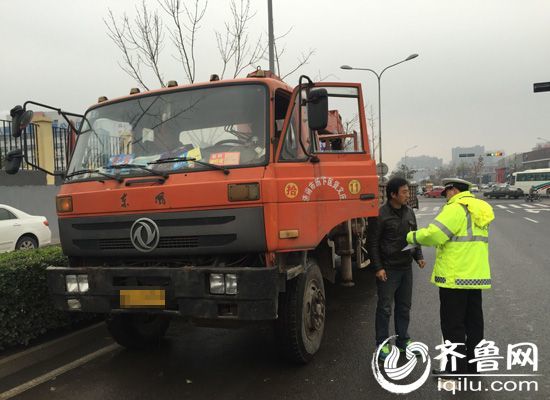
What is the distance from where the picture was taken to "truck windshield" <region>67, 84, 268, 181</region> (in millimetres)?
3775

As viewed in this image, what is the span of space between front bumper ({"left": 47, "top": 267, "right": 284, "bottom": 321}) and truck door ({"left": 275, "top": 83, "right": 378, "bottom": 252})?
41cm

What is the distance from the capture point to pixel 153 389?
3764 mm

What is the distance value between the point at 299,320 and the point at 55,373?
226cm

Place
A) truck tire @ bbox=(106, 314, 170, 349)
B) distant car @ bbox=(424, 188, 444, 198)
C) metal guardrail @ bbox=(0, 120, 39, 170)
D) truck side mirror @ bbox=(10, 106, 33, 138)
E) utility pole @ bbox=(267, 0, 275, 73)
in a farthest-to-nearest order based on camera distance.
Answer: distant car @ bbox=(424, 188, 444, 198), metal guardrail @ bbox=(0, 120, 39, 170), utility pole @ bbox=(267, 0, 275, 73), truck tire @ bbox=(106, 314, 170, 349), truck side mirror @ bbox=(10, 106, 33, 138)

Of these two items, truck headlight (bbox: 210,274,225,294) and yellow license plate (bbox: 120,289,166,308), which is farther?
yellow license plate (bbox: 120,289,166,308)

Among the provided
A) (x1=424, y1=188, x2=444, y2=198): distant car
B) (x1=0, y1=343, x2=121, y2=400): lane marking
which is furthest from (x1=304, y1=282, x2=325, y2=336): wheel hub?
(x1=424, y1=188, x2=444, y2=198): distant car

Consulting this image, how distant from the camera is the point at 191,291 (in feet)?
11.7

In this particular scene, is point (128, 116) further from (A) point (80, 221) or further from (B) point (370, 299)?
(B) point (370, 299)

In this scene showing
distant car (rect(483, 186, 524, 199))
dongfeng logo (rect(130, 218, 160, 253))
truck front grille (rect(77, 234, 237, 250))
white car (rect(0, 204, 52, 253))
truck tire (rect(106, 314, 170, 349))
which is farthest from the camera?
distant car (rect(483, 186, 524, 199))

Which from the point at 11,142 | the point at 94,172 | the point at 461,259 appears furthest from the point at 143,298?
the point at 11,142

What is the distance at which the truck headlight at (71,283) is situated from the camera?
3.96 meters

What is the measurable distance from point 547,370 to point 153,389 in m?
3.26

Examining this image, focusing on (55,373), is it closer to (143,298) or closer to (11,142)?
(143,298)

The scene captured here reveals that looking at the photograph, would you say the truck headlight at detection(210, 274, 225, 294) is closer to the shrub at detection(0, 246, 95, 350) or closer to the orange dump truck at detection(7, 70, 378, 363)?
the orange dump truck at detection(7, 70, 378, 363)
